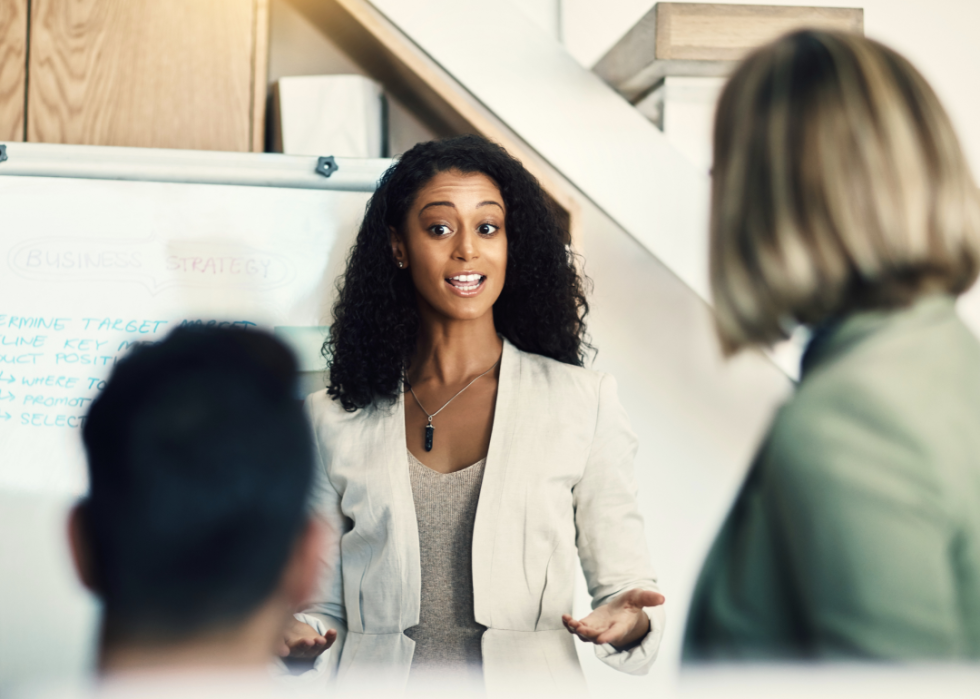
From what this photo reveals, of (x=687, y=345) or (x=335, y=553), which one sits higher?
(x=687, y=345)

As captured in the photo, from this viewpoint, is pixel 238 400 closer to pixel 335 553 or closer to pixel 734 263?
pixel 734 263

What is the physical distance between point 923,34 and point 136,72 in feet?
5.32

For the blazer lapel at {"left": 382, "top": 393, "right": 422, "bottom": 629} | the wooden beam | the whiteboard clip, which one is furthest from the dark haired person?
the wooden beam

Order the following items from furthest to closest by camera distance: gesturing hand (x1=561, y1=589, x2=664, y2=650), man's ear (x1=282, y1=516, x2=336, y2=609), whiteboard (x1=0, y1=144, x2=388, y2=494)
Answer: whiteboard (x1=0, y1=144, x2=388, y2=494), gesturing hand (x1=561, y1=589, x2=664, y2=650), man's ear (x1=282, y1=516, x2=336, y2=609)

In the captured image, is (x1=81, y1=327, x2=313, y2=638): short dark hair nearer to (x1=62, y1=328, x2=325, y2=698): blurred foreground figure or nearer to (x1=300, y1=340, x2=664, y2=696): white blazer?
(x1=62, y1=328, x2=325, y2=698): blurred foreground figure

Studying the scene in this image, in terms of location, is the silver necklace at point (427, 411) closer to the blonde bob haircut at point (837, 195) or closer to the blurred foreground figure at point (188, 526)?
the blurred foreground figure at point (188, 526)

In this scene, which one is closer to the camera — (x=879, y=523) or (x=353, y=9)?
(x=879, y=523)

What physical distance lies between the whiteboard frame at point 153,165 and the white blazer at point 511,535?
518 millimetres

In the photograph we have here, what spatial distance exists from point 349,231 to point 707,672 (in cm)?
105

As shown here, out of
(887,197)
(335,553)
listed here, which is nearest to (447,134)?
(335,553)

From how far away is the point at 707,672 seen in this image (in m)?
0.51

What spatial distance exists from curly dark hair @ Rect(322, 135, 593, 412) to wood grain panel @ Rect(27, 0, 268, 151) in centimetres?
40

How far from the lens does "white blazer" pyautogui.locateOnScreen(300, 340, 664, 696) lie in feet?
3.14

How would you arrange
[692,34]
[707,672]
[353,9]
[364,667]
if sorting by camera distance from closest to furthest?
[707,672] < [364,667] < [692,34] < [353,9]
